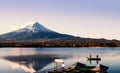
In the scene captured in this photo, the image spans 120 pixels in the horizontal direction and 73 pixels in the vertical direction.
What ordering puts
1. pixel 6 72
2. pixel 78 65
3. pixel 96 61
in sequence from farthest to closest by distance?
pixel 96 61, pixel 6 72, pixel 78 65

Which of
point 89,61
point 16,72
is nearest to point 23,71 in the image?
point 16,72

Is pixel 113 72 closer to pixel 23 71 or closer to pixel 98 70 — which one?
pixel 98 70

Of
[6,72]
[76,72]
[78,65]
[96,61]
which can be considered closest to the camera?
[76,72]

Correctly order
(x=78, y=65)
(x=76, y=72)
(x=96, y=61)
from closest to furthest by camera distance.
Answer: (x=76, y=72) < (x=78, y=65) < (x=96, y=61)

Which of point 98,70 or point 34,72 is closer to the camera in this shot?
point 98,70

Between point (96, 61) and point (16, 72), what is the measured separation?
1328 inches

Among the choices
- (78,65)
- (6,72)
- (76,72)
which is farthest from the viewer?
(6,72)

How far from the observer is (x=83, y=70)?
66562mm

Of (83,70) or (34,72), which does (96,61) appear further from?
(83,70)

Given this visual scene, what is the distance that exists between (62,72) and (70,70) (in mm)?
1874

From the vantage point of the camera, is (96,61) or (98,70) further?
(96,61)

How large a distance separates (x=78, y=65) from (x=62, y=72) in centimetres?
503

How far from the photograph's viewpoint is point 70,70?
67.2m

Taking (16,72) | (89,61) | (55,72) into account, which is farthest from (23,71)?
(89,61)
